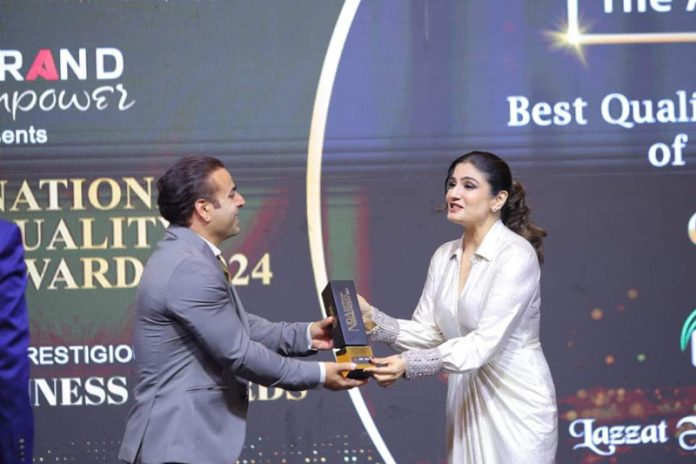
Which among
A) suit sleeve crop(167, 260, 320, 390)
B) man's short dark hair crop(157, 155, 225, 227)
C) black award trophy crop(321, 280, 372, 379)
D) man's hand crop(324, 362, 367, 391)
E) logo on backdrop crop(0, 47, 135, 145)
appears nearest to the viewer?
suit sleeve crop(167, 260, 320, 390)

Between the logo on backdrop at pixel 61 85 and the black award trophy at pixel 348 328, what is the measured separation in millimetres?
1707

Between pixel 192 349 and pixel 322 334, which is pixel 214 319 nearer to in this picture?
pixel 192 349

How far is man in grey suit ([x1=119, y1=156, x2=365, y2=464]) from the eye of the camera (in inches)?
115

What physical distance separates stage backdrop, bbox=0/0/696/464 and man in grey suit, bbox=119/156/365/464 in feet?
5.51

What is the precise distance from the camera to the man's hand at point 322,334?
3.54 meters

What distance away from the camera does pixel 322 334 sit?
3.55 m

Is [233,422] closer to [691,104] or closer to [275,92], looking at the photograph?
[275,92]

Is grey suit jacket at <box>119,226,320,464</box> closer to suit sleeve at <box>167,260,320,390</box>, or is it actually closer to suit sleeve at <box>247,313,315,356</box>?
suit sleeve at <box>167,260,320,390</box>

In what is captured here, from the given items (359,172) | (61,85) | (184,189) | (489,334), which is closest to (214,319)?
(184,189)

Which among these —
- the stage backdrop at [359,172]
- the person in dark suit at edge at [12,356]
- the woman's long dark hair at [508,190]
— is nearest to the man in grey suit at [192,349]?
the person in dark suit at edge at [12,356]

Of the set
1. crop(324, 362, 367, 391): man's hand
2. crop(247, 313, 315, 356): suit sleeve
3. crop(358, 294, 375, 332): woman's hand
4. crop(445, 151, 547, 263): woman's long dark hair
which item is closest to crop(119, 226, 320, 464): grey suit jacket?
crop(324, 362, 367, 391): man's hand

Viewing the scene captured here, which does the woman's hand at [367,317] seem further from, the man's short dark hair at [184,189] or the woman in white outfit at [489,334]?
the man's short dark hair at [184,189]

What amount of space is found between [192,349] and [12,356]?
712 millimetres

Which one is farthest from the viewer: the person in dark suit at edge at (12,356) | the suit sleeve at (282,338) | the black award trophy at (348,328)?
the suit sleeve at (282,338)
